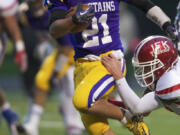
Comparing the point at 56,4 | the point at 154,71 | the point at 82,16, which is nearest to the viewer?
the point at 82,16

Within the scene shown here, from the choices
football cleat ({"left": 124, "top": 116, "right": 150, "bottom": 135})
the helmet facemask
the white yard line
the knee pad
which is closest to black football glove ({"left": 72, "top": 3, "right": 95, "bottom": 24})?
the helmet facemask

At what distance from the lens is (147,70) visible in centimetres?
350

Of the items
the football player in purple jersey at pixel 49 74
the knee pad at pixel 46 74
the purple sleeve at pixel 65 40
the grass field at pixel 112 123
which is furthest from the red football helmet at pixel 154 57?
the knee pad at pixel 46 74

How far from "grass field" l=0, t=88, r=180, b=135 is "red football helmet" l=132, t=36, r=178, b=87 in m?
2.43

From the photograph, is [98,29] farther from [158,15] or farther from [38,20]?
[38,20]

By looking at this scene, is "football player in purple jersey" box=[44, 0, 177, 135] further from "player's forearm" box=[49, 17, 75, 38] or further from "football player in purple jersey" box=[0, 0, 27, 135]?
"football player in purple jersey" box=[0, 0, 27, 135]

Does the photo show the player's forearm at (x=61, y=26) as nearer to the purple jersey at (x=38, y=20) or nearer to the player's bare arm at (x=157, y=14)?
the player's bare arm at (x=157, y=14)

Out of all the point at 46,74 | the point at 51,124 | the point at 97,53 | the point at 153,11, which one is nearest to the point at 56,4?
the point at 97,53

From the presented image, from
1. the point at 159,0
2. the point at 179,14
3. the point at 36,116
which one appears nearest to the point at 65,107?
the point at 36,116

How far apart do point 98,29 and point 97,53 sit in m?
0.18

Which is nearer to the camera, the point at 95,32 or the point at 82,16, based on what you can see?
the point at 82,16

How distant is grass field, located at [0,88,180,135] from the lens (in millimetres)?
6004

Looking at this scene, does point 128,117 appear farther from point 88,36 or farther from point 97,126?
point 88,36

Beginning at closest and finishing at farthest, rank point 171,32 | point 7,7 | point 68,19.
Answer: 1. point 68,19
2. point 171,32
3. point 7,7
